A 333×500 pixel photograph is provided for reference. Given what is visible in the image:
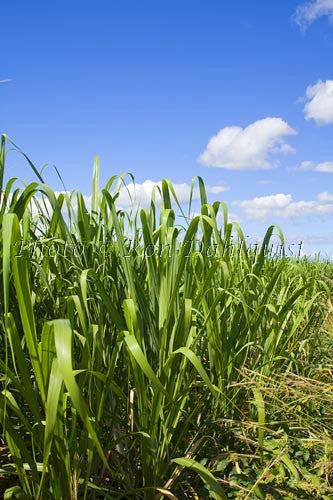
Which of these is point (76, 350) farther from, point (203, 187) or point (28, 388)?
point (203, 187)

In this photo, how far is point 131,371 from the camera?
55.7 inches

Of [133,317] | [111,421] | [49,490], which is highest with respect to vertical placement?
[133,317]

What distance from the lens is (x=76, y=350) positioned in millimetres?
1418

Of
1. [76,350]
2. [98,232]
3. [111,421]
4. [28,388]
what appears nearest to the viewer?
[28,388]

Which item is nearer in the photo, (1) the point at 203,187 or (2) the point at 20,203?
(2) the point at 20,203

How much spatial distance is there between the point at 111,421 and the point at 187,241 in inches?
20.1

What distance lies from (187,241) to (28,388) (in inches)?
21.5

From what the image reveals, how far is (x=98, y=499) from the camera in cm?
137

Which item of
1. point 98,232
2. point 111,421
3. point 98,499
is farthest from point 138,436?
point 98,232

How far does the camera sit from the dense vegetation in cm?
111

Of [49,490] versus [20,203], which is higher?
[20,203]

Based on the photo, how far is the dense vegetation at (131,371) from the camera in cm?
111

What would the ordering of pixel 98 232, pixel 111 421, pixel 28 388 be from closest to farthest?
pixel 28 388
pixel 111 421
pixel 98 232

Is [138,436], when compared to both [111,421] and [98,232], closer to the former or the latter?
[111,421]
